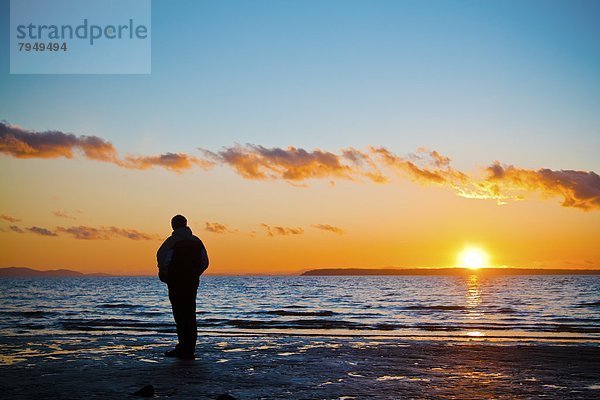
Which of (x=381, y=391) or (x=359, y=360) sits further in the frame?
(x=359, y=360)

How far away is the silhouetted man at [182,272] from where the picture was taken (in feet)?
34.3

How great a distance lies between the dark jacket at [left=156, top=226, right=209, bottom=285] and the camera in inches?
412

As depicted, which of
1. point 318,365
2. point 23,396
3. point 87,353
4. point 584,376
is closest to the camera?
point 23,396

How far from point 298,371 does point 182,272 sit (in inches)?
112

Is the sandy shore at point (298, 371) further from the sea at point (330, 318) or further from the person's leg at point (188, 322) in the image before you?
the sea at point (330, 318)

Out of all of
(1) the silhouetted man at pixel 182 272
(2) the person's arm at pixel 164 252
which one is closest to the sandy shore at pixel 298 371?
(1) the silhouetted man at pixel 182 272

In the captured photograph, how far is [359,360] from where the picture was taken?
1038 cm

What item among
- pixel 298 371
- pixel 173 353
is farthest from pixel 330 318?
pixel 298 371

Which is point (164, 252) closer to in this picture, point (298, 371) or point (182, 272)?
point (182, 272)

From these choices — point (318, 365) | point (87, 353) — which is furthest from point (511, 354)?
point (87, 353)

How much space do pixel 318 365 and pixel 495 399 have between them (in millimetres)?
3368

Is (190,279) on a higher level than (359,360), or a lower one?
higher

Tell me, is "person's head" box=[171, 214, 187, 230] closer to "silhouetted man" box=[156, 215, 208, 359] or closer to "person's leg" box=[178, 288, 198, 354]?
"silhouetted man" box=[156, 215, 208, 359]

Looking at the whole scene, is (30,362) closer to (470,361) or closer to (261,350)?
(261,350)
